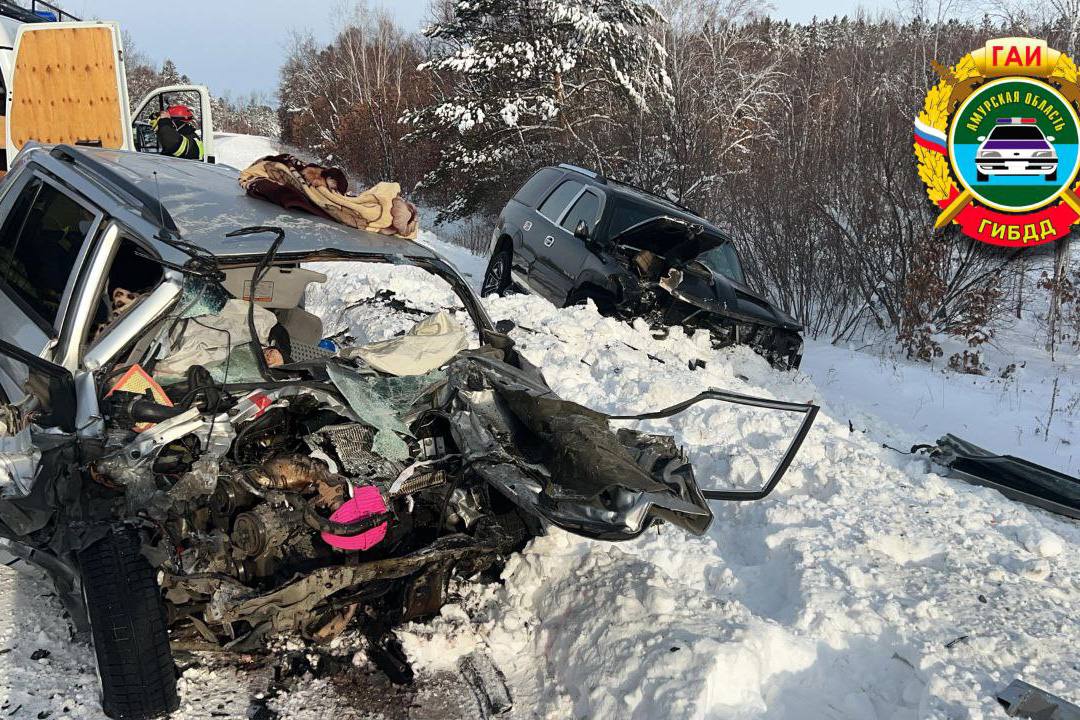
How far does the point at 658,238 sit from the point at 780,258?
536cm

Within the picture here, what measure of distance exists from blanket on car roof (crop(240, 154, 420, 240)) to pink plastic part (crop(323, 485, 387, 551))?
153cm

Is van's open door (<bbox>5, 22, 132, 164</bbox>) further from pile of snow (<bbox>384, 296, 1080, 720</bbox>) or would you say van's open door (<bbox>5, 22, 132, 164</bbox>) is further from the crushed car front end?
pile of snow (<bbox>384, 296, 1080, 720</bbox>)

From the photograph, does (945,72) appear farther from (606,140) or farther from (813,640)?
(813,640)

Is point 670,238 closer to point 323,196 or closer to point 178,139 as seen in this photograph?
point 323,196

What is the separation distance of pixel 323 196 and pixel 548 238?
5.23 metres

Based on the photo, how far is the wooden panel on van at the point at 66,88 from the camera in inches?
318

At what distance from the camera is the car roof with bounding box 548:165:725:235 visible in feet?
28.2

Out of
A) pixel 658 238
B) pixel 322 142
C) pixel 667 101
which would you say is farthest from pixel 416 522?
pixel 322 142

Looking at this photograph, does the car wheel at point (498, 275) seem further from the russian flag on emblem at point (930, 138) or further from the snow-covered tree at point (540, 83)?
the snow-covered tree at point (540, 83)

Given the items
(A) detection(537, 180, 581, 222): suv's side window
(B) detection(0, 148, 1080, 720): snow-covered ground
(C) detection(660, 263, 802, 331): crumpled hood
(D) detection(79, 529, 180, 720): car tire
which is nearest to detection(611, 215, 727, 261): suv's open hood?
(C) detection(660, 263, 802, 331): crumpled hood

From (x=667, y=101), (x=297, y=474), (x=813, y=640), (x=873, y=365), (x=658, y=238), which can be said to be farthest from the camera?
(x=667, y=101)

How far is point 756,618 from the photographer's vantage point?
347cm

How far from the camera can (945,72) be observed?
40.6 ft

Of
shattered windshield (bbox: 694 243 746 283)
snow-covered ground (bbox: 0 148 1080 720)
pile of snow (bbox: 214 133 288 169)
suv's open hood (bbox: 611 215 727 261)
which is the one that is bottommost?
pile of snow (bbox: 214 133 288 169)
